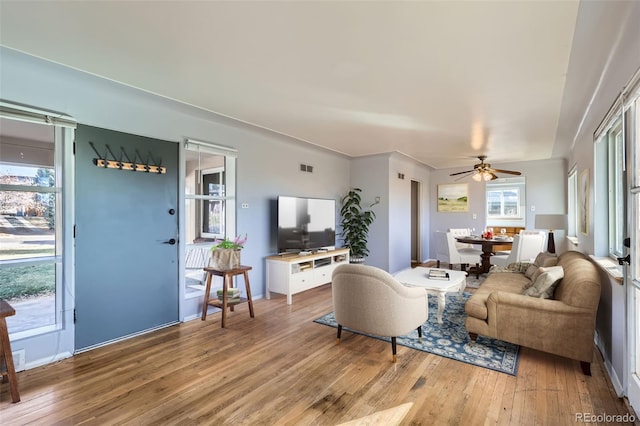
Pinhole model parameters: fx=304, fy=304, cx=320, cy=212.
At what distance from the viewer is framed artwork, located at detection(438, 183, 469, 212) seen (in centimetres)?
777

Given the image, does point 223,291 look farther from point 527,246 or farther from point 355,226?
point 527,246

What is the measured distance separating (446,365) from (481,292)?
1113 mm

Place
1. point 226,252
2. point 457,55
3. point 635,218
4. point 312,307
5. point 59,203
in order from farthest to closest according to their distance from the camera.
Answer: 1. point 312,307
2. point 226,252
3. point 59,203
4. point 457,55
5. point 635,218

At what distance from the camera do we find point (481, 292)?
3.36 m

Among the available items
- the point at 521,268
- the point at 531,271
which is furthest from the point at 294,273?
the point at 521,268

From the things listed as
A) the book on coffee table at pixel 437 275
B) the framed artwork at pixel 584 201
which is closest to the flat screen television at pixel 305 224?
the book on coffee table at pixel 437 275

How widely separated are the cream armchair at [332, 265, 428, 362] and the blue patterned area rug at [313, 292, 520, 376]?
32 cm

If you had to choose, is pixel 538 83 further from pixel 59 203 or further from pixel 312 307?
pixel 59 203

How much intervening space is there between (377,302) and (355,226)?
3451 mm

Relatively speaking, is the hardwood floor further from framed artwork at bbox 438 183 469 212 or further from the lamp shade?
framed artwork at bbox 438 183 469 212

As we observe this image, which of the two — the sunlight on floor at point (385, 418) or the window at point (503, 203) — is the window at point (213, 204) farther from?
the window at point (503, 203)

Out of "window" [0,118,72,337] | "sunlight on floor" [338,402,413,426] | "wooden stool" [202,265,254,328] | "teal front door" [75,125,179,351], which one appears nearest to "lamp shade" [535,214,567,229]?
"sunlight on floor" [338,402,413,426]

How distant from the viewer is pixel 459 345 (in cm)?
297

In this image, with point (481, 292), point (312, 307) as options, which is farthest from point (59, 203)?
point (481, 292)
